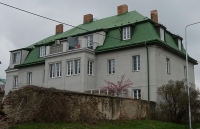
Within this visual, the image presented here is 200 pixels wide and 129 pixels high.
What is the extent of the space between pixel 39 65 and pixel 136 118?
17.3m

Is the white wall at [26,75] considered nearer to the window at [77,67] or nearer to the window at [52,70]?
the window at [52,70]

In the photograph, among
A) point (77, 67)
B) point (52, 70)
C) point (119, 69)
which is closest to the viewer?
point (119, 69)

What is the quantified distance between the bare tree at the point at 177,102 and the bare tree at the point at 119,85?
3.74 m

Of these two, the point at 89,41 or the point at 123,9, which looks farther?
the point at 123,9

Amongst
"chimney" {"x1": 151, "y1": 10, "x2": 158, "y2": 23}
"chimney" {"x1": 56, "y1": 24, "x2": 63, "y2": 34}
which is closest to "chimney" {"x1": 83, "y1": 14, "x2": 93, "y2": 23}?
"chimney" {"x1": 56, "y1": 24, "x2": 63, "y2": 34}

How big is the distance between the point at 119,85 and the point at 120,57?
3112mm

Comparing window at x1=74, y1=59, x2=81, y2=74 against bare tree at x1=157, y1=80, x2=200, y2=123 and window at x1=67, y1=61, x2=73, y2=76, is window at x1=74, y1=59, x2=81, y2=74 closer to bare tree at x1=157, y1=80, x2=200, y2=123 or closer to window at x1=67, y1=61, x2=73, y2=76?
window at x1=67, y1=61, x2=73, y2=76

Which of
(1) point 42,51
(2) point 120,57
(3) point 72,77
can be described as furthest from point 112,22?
(1) point 42,51

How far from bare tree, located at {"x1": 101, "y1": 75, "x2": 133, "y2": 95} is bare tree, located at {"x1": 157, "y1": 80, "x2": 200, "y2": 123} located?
3.74 meters

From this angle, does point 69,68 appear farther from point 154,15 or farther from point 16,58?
point 16,58

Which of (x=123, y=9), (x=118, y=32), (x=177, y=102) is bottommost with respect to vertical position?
(x=177, y=102)

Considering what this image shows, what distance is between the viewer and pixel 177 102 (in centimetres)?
2419

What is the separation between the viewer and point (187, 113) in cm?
2422

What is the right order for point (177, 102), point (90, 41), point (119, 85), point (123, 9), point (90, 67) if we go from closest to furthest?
point (177, 102) → point (119, 85) → point (90, 67) → point (90, 41) → point (123, 9)
